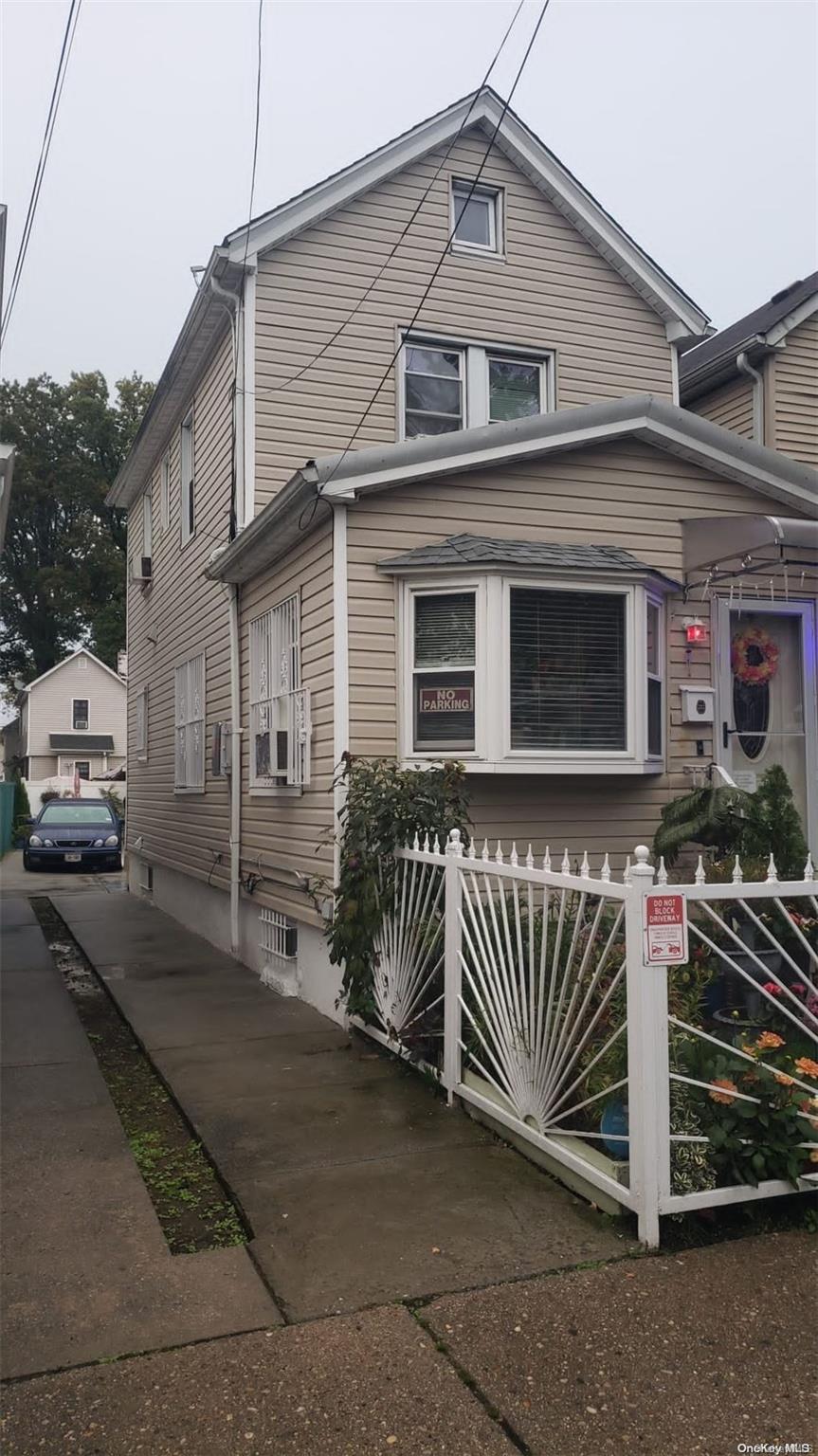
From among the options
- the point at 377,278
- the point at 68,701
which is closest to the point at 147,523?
the point at 377,278

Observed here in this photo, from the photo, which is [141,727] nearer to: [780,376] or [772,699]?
[780,376]

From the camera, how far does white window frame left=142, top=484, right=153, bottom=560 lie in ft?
52.2

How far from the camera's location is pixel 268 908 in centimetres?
879

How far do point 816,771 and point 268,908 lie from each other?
4370 millimetres

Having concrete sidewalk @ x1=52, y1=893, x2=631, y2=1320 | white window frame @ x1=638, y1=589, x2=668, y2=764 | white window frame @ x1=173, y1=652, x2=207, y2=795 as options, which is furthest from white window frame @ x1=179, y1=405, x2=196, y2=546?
concrete sidewalk @ x1=52, y1=893, x2=631, y2=1320

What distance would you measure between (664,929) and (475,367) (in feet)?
27.6

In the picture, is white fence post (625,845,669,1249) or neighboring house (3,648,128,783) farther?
neighboring house (3,648,128,783)

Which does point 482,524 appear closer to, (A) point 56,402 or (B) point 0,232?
(B) point 0,232

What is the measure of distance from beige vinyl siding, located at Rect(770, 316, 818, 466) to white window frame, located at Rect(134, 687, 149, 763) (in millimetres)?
9401

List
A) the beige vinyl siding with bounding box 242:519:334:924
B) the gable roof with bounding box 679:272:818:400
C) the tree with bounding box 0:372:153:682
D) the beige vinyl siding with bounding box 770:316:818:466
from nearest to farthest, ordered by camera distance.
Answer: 1. the beige vinyl siding with bounding box 242:519:334:924
2. the gable roof with bounding box 679:272:818:400
3. the beige vinyl siding with bounding box 770:316:818:466
4. the tree with bounding box 0:372:153:682

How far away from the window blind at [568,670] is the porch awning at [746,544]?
32.8 inches

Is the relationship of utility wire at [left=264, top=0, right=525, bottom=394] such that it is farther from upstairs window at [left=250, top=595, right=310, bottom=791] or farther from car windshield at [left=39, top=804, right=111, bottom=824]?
car windshield at [left=39, top=804, right=111, bottom=824]

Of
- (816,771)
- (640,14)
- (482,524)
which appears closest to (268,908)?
(482,524)

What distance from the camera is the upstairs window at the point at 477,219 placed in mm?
11109
